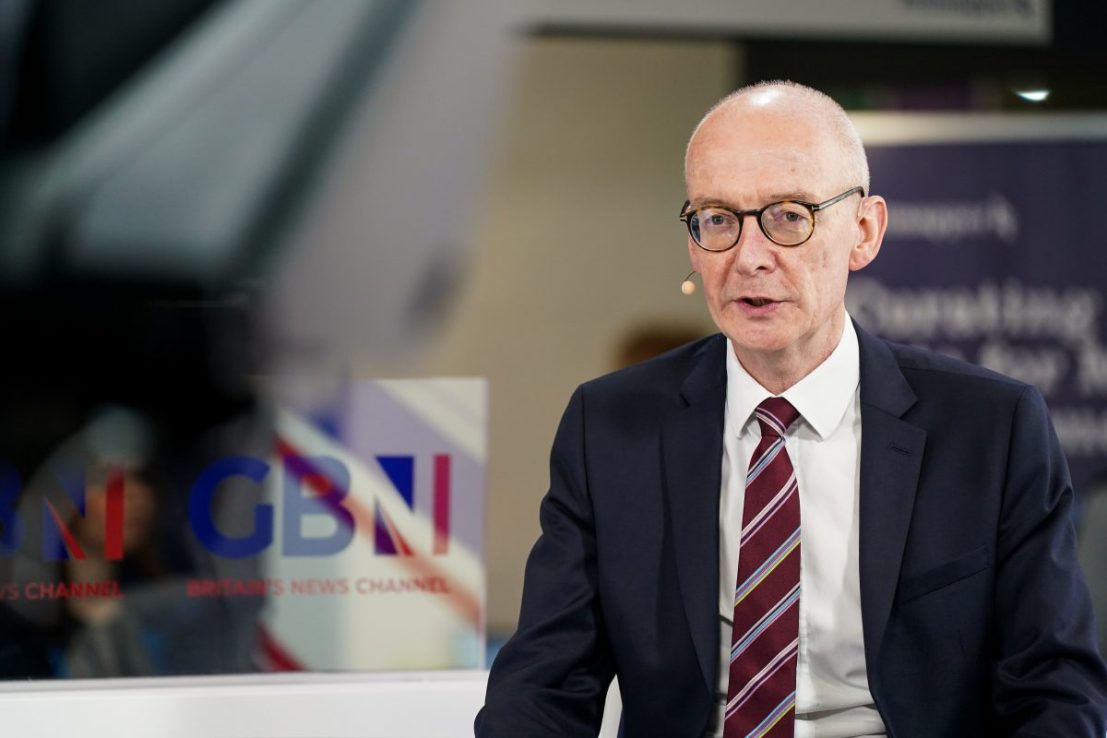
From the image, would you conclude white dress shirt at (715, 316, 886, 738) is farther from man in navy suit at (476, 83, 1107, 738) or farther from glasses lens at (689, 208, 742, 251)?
glasses lens at (689, 208, 742, 251)

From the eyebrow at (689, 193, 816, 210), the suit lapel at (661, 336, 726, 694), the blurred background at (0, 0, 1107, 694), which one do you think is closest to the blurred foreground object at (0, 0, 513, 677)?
the blurred background at (0, 0, 1107, 694)

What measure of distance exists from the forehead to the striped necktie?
368 mm

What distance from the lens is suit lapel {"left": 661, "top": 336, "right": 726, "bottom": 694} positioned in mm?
1674

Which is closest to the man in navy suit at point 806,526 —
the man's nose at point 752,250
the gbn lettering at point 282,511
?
the man's nose at point 752,250

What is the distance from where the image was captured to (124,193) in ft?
8.87

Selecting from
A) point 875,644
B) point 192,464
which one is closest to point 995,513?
point 875,644

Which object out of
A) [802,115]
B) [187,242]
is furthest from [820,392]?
[187,242]

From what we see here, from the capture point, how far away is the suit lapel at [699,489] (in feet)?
5.49

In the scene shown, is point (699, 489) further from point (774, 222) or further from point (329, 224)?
point (329, 224)

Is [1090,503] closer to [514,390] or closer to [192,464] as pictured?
[514,390]

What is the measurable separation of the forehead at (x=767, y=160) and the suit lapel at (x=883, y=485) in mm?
296

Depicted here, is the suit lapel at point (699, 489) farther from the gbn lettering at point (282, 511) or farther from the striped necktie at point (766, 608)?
the gbn lettering at point (282, 511)

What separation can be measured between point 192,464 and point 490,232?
851mm

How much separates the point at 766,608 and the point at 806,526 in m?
0.14
